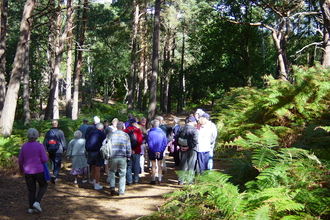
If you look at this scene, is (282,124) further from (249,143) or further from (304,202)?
(304,202)

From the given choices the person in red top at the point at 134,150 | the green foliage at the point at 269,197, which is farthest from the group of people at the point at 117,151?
the green foliage at the point at 269,197

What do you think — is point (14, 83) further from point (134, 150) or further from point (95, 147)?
point (134, 150)

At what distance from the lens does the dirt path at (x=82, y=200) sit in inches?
269

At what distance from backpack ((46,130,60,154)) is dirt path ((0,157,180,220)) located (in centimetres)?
113

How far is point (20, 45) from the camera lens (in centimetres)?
1277

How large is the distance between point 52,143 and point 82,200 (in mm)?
2109

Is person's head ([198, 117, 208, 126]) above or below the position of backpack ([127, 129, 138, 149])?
above

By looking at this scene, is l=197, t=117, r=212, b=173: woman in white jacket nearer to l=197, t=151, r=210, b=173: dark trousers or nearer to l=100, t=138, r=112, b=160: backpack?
l=197, t=151, r=210, b=173: dark trousers

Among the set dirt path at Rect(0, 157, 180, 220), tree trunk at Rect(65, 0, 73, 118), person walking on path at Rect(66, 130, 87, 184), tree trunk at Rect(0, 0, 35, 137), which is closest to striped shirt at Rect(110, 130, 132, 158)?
dirt path at Rect(0, 157, 180, 220)

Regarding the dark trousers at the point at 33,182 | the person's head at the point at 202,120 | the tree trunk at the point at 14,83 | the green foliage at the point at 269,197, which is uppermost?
the tree trunk at the point at 14,83

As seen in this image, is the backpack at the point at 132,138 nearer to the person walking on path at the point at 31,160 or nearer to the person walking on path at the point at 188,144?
the person walking on path at the point at 188,144

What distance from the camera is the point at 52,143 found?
8.99 metres

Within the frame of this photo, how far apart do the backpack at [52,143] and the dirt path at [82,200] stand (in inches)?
44.6

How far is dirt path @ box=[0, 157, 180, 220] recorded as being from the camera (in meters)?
6.84
